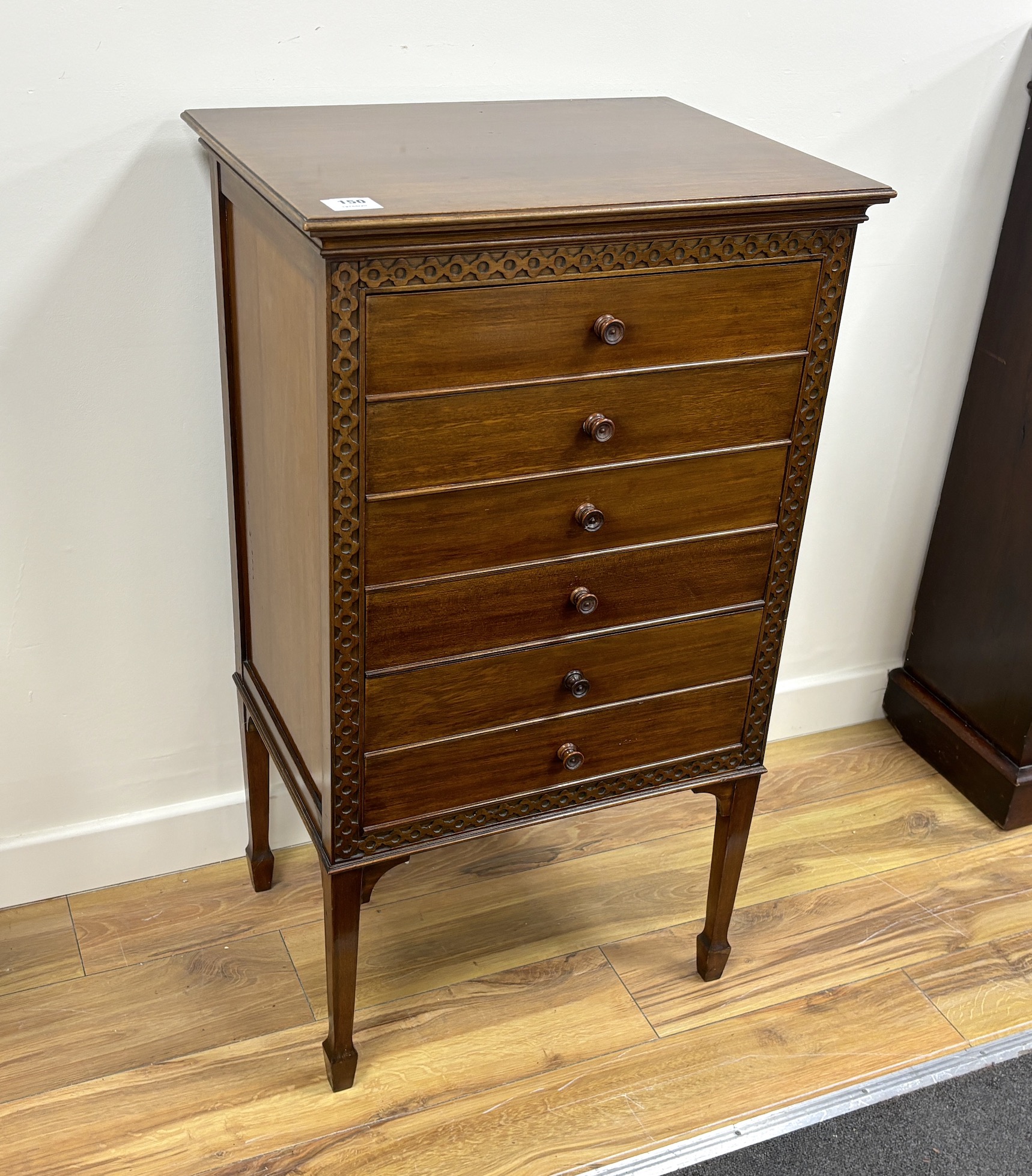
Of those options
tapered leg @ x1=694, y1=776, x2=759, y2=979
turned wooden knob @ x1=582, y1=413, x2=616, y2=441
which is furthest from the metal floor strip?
turned wooden knob @ x1=582, y1=413, x2=616, y2=441

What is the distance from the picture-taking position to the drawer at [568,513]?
118 centimetres

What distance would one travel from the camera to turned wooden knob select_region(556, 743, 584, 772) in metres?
1.39

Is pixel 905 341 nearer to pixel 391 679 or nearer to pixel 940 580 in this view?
pixel 940 580

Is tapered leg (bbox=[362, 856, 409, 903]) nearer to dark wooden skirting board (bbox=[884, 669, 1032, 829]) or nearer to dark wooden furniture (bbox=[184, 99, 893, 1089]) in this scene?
dark wooden furniture (bbox=[184, 99, 893, 1089])

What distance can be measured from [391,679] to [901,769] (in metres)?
1.25

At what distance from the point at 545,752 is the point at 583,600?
21 centimetres

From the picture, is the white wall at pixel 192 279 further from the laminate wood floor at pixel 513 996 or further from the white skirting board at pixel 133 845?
the laminate wood floor at pixel 513 996

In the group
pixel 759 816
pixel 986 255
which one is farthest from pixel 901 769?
pixel 986 255

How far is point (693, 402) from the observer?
124cm

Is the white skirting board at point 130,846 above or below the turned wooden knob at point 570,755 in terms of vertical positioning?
below

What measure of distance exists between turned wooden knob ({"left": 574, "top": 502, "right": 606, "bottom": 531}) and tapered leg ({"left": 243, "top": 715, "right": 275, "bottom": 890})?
657 mm

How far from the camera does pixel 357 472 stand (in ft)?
3.67

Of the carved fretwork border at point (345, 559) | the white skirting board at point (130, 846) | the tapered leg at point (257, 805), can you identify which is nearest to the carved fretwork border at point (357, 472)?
the carved fretwork border at point (345, 559)

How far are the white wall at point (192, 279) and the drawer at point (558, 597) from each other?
51 centimetres
